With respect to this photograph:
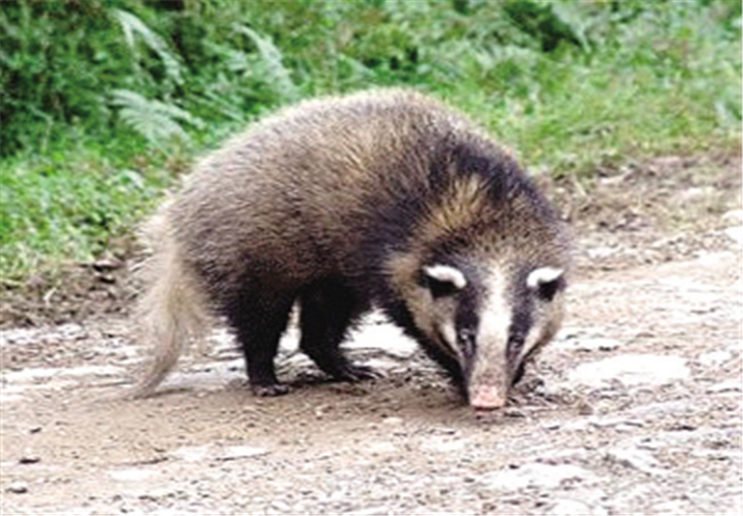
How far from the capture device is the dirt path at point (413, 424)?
6.86 meters

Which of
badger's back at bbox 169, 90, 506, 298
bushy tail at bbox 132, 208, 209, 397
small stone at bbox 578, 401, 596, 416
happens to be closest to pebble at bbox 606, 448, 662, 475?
small stone at bbox 578, 401, 596, 416

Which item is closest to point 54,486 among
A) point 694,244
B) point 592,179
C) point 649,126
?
point 694,244

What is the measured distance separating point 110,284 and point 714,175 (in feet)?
13.4

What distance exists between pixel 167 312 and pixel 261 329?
0.53 metres

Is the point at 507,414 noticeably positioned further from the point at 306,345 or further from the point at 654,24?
the point at 654,24

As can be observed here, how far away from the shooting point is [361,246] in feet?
28.8

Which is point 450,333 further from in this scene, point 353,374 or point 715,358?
point 715,358

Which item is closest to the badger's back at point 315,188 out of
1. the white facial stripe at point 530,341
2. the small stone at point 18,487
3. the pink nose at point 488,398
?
the white facial stripe at point 530,341

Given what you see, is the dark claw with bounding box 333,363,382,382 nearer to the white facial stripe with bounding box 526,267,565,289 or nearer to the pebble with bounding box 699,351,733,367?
the white facial stripe with bounding box 526,267,565,289

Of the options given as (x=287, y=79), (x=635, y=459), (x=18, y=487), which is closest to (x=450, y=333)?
(x=635, y=459)

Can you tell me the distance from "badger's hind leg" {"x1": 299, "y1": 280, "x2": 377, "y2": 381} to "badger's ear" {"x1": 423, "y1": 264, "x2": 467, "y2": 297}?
88cm

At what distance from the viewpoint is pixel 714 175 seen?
43.6 ft

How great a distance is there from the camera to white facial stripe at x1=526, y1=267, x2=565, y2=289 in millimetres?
8422

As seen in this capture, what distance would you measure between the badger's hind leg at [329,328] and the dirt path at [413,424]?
13cm
